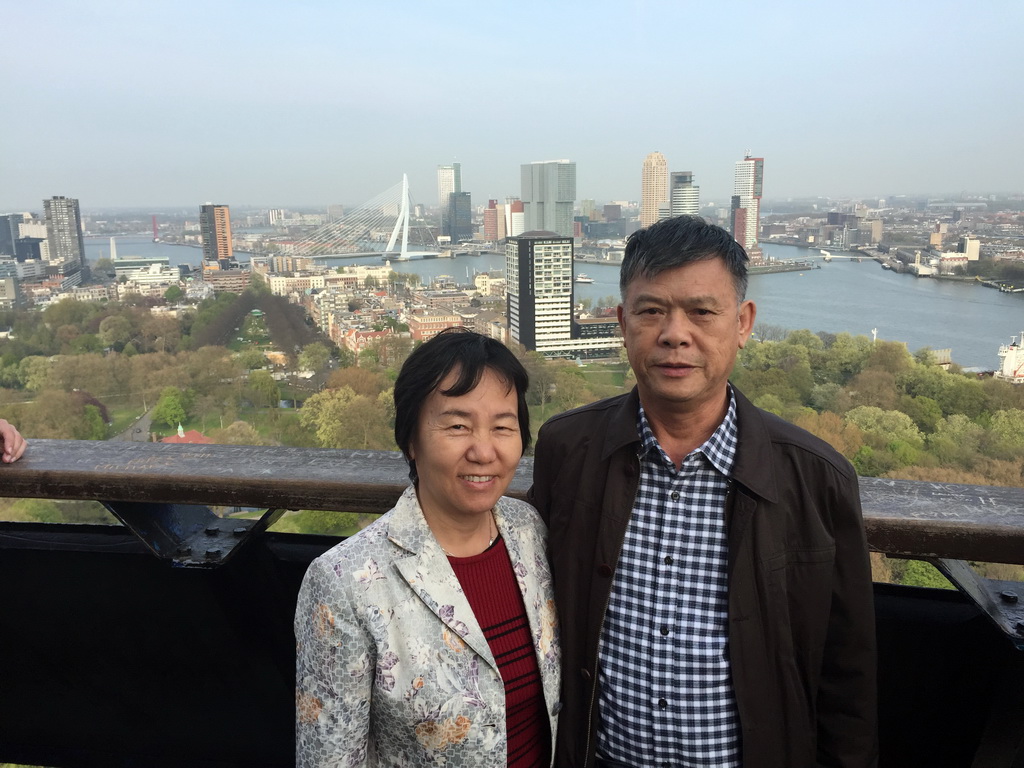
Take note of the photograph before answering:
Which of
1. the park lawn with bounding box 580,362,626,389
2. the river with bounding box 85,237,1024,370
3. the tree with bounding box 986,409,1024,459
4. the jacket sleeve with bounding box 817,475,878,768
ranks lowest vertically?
the park lawn with bounding box 580,362,626,389

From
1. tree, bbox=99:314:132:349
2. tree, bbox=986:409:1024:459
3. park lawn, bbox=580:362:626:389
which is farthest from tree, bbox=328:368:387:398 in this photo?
tree, bbox=986:409:1024:459

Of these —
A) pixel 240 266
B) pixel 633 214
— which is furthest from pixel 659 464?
pixel 240 266

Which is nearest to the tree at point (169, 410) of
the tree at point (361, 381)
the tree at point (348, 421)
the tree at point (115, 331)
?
the tree at point (348, 421)

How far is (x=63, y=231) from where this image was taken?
31.7m

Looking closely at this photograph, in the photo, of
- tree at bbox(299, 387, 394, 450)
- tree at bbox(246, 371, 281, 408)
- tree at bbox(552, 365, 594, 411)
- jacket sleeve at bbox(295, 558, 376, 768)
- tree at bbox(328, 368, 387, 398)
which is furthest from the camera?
tree at bbox(246, 371, 281, 408)

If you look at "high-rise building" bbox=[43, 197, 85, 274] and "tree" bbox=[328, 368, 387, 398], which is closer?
"tree" bbox=[328, 368, 387, 398]

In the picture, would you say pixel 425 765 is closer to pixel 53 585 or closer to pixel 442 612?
pixel 442 612

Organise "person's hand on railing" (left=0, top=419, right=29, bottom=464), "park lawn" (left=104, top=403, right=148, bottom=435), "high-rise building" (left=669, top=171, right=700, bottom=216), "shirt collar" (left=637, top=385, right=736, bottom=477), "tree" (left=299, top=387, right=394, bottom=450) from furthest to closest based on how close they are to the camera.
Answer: "high-rise building" (left=669, top=171, right=700, bottom=216) → "park lawn" (left=104, top=403, right=148, bottom=435) → "tree" (left=299, top=387, right=394, bottom=450) → "person's hand on railing" (left=0, top=419, right=29, bottom=464) → "shirt collar" (left=637, top=385, right=736, bottom=477)

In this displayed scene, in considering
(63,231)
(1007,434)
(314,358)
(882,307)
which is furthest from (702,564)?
(63,231)

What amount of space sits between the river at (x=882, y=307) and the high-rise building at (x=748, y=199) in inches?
59.1

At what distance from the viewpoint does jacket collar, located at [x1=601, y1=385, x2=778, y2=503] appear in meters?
0.77

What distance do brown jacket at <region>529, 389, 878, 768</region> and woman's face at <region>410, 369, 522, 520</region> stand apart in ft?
0.40

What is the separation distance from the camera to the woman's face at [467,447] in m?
0.76

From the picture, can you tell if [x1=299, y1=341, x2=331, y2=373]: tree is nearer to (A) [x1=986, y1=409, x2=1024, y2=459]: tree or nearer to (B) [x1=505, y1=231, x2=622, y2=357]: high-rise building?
(B) [x1=505, y1=231, x2=622, y2=357]: high-rise building
